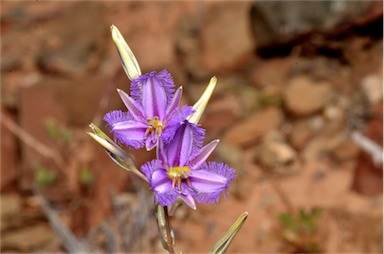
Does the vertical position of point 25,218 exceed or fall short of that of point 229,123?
it falls short

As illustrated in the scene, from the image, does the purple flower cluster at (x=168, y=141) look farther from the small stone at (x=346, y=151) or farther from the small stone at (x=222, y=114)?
the small stone at (x=222, y=114)

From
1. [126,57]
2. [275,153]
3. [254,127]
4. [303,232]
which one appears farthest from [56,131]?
[126,57]

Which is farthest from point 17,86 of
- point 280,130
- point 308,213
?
point 308,213

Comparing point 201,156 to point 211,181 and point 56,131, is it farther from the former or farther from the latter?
point 56,131

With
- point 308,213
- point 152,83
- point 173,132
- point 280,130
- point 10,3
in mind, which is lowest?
point 308,213

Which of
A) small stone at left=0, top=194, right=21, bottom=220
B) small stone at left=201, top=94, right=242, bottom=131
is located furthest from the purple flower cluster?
small stone at left=0, top=194, right=21, bottom=220

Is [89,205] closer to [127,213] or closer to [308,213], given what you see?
[127,213]

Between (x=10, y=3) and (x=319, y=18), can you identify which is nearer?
(x=319, y=18)

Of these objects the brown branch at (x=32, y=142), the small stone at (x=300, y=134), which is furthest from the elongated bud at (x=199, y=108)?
the brown branch at (x=32, y=142)
